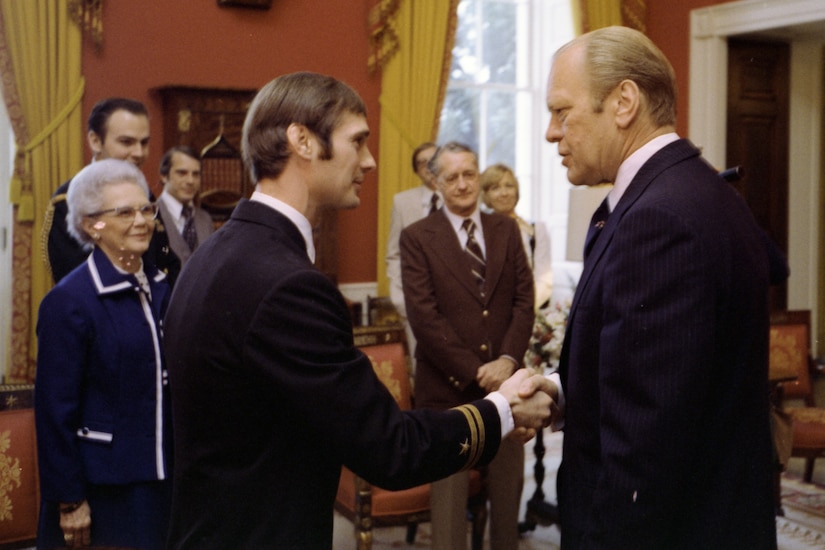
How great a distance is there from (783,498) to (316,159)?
3.99 meters

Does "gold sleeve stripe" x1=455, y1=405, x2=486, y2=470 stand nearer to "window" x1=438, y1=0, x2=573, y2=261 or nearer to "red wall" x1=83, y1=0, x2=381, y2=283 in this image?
"red wall" x1=83, y1=0, x2=381, y2=283

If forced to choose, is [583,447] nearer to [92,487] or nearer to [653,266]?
[653,266]

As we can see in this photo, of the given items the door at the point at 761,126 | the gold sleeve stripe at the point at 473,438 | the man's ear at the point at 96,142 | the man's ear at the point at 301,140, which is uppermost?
the door at the point at 761,126

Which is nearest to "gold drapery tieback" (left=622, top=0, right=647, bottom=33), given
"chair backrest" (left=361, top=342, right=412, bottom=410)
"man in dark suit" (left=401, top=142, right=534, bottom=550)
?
"man in dark suit" (left=401, top=142, right=534, bottom=550)

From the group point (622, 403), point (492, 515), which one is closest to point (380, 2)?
point (492, 515)

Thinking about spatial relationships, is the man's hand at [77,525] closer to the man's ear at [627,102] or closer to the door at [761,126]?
the man's ear at [627,102]

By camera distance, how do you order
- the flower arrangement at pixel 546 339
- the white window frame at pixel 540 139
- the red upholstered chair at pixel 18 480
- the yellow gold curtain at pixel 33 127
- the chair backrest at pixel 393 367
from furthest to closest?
the white window frame at pixel 540 139, the yellow gold curtain at pixel 33 127, the flower arrangement at pixel 546 339, the chair backrest at pixel 393 367, the red upholstered chair at pixel 18 480

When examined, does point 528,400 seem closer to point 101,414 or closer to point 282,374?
point 282,374

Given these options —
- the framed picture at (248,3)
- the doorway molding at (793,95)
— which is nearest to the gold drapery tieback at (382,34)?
the framed picture at (248,3)

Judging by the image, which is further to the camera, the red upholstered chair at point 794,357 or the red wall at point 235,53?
the red wall at point 235,53

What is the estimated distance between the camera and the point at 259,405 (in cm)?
161

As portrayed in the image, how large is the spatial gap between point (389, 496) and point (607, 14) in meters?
5.49

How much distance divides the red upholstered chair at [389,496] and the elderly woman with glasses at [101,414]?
1014 millimetres

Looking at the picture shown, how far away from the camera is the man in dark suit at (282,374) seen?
1.56 metres
